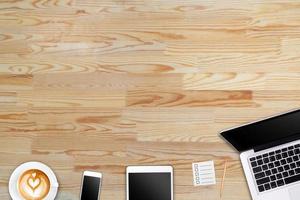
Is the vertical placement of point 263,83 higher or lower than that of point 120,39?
lower

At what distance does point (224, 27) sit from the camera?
4.66 feet

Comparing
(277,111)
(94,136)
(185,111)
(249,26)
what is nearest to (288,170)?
(277,111)

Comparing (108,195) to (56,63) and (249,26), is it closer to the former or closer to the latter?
(56,63)

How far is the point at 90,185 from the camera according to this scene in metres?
1.32

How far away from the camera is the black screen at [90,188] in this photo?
4.29 feet

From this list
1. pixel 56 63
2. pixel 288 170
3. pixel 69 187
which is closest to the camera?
pixel 288 170

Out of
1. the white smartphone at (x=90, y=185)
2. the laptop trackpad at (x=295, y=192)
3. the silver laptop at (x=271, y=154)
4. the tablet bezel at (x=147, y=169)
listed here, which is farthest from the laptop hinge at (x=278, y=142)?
the white smartphone at (x=90, y=185)

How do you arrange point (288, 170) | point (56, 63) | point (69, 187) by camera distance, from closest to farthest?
point (288, 170), point (69, 187), point (56, 63)

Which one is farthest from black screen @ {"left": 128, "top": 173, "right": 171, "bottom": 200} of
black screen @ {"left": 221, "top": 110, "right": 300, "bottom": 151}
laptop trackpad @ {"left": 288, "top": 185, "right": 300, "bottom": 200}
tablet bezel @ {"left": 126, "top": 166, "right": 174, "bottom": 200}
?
laptop trackpad @ {"left": 288, "top": 185, "right": 300, "bottom": 200}

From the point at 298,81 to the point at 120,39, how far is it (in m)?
0.57

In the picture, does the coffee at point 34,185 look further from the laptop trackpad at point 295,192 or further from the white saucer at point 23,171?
the laptop trackpad at point 295,192

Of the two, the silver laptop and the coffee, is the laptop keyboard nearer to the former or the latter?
the silver laptop

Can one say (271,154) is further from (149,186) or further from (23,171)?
(23,171)

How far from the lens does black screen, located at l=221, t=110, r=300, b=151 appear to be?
1267mm
